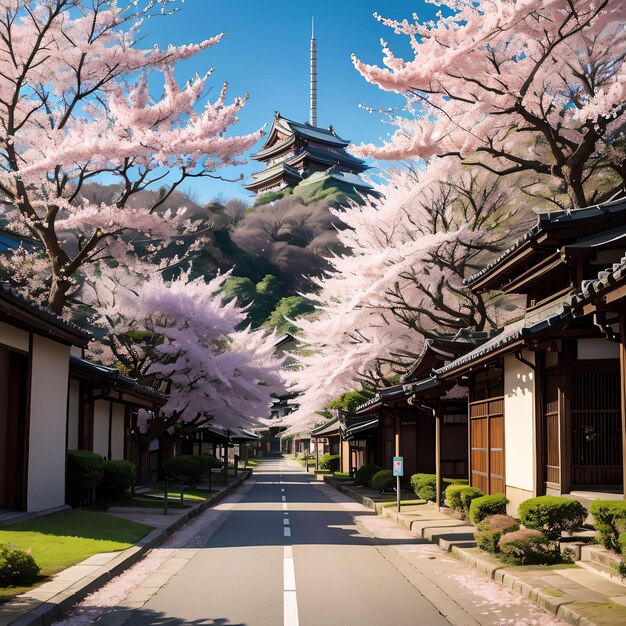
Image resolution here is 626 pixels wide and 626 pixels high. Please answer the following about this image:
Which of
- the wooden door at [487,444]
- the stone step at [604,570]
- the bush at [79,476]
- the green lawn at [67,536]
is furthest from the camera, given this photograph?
the bush at [79,476]

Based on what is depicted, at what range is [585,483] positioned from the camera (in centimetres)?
1364

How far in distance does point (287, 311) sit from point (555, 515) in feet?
274

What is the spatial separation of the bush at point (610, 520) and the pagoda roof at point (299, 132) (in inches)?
4281

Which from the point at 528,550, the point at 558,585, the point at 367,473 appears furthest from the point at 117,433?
the point at 558,585

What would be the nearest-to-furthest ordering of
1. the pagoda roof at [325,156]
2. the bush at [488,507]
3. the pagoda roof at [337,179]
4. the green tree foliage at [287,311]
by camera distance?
the bush at [488,507], the green tree foliage at [287,311], the pagoda roof at [337,179], the pagoda roof at [325,156]

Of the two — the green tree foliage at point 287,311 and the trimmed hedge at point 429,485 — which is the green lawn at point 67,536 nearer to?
the trimmed hedge at point 429,485

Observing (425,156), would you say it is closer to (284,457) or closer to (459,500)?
(459,500)

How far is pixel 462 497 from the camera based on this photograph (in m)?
18.6

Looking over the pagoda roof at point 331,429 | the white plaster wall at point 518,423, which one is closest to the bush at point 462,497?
the white plaster wall at point 518,423

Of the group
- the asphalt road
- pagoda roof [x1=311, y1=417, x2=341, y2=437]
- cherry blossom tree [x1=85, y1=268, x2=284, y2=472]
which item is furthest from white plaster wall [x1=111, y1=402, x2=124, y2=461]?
pagoda roof [x1=311, y1=417, x2=341, y2=437]

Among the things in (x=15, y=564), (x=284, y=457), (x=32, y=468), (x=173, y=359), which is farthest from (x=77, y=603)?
(x=284, y=457)

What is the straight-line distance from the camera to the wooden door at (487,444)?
17984 mm

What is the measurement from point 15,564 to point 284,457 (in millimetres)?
103322

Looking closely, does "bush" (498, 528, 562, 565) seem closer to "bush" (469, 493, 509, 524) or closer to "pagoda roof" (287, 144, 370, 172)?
"bush" (469, 493, 509, 524)
